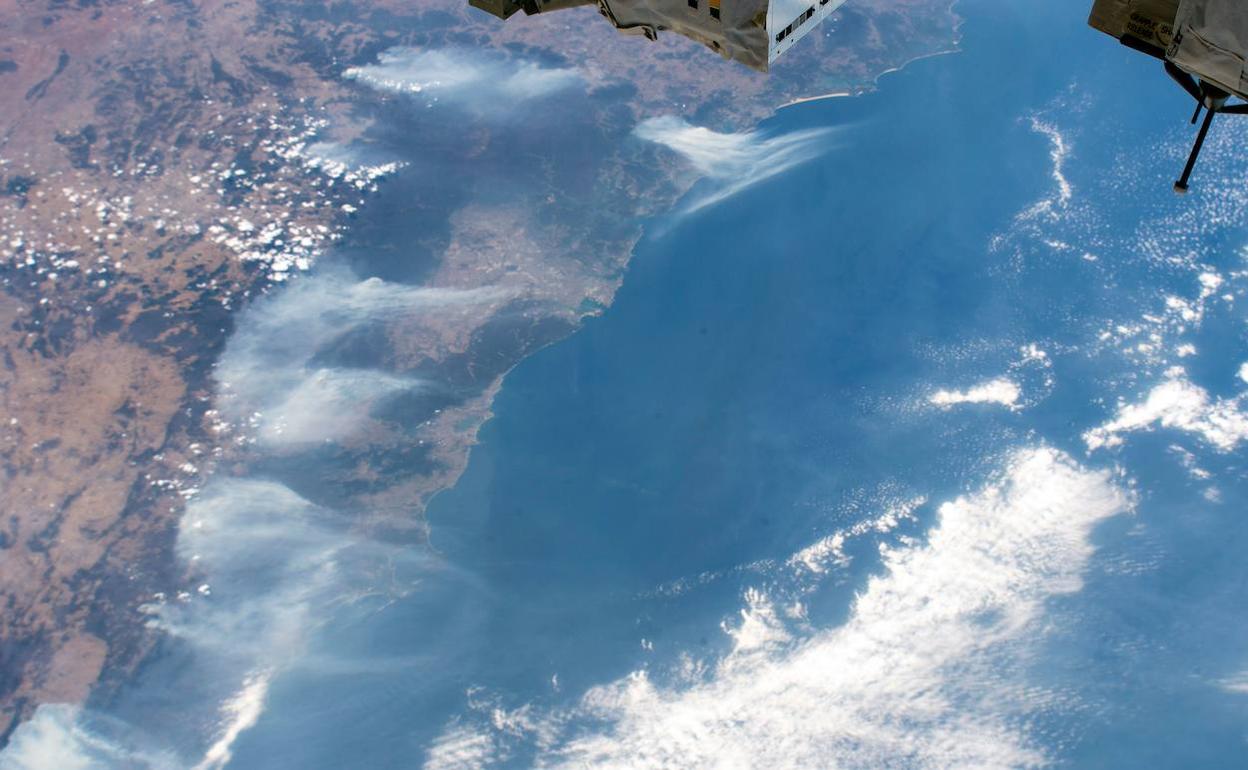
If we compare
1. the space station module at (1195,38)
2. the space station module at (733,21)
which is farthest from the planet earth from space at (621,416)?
the space station module at (1195,38)

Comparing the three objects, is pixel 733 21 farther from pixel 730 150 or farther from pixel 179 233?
pixel 179 233

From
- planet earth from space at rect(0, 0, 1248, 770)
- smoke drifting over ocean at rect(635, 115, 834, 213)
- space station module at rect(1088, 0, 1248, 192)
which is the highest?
space station module at rect(1088, 0, 1248, 192)

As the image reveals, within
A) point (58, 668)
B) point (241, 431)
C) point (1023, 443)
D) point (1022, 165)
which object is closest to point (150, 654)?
point (58, 668)

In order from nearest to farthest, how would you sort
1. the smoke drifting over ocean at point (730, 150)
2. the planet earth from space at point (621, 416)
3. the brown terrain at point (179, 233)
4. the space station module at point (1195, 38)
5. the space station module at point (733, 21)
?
the space station module at point (1195, 38) < the space station module at point (733, 21) < the planet earth from space at point (621, 416) < the brown terrain at point (179, 233) < the smoke drifting over ocean at point (730, 150)

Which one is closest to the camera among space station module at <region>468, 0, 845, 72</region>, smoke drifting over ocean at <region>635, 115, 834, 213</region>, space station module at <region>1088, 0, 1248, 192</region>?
space station module at <region>1088, 0, 1248, 192</region>

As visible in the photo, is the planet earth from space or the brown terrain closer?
the planet earth from space

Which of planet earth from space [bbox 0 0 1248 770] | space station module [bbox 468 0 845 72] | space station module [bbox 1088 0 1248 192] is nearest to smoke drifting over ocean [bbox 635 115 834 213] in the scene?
planet earth from space [bbox 0 0 1248 770]

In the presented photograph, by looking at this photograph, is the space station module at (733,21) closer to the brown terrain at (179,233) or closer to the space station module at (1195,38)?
the space station module at (1195,38)

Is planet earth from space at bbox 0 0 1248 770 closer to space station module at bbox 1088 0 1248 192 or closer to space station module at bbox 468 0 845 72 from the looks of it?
space station module at bbox 468 0 845 72
